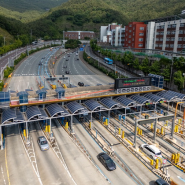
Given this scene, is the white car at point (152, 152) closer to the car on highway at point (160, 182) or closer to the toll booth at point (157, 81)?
the car on highway at point (160, 182)

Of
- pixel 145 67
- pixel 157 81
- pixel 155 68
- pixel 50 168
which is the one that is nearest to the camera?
pixel 50 168

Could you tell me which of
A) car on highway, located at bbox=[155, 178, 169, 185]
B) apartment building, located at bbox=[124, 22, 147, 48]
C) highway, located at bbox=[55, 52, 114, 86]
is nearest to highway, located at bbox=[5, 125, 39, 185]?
car on highway, located at bbox=[155, 178, 169, 185]

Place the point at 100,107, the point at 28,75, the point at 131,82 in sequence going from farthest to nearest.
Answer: the point at 28,75, the point at 131,82, the point at 100,107

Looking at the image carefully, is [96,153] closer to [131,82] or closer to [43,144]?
[43,144]

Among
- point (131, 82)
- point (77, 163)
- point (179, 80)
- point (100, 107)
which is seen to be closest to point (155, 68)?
point (179, 80)

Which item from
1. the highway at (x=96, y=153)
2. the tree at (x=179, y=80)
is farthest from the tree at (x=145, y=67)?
the highway at (x=96, y=153)
